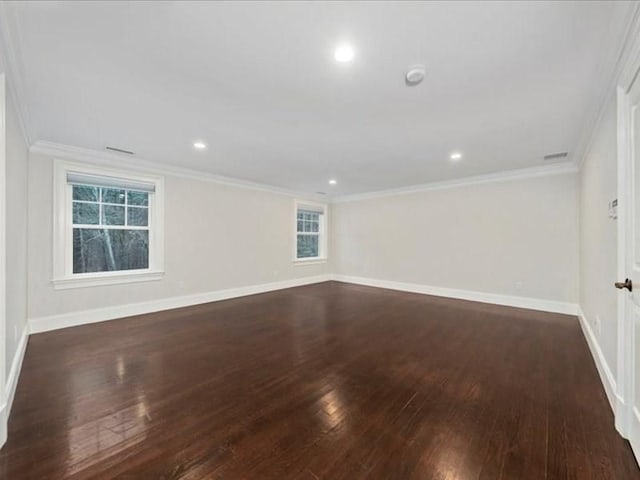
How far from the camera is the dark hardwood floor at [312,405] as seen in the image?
148cm

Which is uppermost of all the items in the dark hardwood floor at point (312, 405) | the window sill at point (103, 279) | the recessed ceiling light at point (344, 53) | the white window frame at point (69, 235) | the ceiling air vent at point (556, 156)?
the recessed ceiling light at point (344, 53)

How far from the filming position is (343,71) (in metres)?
1.98

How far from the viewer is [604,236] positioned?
2.40 metres

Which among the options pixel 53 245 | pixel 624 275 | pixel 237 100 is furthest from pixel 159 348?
pixel 624 275

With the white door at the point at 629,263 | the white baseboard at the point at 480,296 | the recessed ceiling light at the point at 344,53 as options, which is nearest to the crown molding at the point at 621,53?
the white door at the point at 629,263

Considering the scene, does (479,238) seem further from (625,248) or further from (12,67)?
(12,67)

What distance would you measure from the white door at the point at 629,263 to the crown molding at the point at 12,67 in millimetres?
3495

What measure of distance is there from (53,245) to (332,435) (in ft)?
13.6

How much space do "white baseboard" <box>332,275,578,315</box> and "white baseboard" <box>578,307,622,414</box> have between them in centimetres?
116

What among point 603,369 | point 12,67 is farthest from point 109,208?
point 603,369

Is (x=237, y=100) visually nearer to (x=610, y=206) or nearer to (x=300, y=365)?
Result: (x=300, y=365)

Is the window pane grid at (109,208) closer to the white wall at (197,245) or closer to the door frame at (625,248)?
the white wall at (197,245)

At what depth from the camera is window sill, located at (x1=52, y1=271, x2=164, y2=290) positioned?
3646mm

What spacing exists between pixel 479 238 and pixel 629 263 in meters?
3.72
